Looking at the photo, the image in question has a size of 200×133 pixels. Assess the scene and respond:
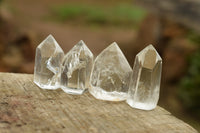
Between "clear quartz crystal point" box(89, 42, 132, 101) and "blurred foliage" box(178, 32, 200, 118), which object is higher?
"clear quartz crystal point" box(89, 42, 132, 101)

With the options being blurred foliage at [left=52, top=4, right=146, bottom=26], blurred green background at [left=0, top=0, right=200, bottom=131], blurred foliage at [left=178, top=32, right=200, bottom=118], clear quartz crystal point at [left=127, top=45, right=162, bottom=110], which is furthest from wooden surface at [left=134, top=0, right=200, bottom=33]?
blurred foliage at [left=52, top=4, right=146, bottom=26]

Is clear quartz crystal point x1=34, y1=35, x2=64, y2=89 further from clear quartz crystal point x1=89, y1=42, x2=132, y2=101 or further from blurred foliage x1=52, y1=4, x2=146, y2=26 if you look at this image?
blurred foliage x1=52, y1=4, x2=146, y2=26

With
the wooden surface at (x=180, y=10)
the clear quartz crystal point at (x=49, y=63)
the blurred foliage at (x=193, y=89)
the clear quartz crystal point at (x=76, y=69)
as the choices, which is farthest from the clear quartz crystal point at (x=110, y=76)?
the blurred foliage at (x=193, y=89)

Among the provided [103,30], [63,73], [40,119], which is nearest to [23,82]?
[63,73]

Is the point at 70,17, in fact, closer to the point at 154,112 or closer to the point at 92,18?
the point at 92,18

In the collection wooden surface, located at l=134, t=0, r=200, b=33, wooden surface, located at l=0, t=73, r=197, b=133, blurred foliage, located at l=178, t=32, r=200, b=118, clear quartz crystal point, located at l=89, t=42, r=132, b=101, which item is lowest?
blurred foliage, located at l=178, t=32, r=200, b=118

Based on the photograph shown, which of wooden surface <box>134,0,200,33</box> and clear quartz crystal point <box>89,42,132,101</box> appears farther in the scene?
wooden surface <box>134,0,200,33</box>

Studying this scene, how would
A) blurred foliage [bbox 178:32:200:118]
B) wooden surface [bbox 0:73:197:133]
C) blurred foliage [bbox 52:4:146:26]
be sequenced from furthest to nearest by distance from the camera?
blurred foliage [bbox 52:4:146:26] → blurred foliage [bbox 178:32:200:118] → wooden surface [bbox 0:73:197:133]

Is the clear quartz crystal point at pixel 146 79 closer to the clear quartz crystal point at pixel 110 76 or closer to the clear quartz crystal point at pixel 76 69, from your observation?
the clear quartz crystal point at pixel 110 76
